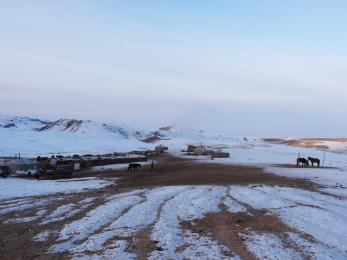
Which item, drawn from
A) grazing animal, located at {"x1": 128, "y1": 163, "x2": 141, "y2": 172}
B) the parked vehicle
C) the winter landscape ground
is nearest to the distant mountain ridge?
grazing animal, located at {"x1": 128, "y1": 163, "x2": 141, "y2": 172}

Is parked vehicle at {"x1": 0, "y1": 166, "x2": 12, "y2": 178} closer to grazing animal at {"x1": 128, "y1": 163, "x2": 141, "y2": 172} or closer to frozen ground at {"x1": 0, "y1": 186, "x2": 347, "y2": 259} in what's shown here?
grazing animal at {"x1": 128, "y1": 163, "x2": 141, "y2": 172}

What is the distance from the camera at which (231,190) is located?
25688 millimetres

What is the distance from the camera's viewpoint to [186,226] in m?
14.9

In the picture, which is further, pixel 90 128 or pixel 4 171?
pixel 90 128

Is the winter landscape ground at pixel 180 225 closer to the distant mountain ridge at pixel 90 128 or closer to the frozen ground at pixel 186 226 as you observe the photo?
the frozen ground at pixel 186 226

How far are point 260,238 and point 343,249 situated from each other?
213 cm

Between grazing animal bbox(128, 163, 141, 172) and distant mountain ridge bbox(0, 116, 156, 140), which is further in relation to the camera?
distant mountain ridge bbox(0, 116, 156, 140)

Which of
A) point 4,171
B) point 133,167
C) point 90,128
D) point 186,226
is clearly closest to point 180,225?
point 186,226

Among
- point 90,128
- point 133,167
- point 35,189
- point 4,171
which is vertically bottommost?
point 35,189

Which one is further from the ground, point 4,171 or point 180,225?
point 180,225

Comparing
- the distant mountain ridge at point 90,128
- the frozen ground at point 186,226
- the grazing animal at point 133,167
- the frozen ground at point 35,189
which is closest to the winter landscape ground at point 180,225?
the frozen ground at point 186,226

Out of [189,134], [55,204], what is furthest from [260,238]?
[189,134]

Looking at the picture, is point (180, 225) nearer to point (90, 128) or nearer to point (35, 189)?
point (35, 189)

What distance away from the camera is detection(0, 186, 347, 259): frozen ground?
11688 millimetres
